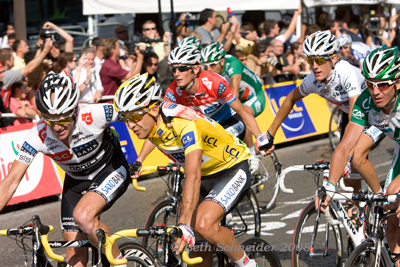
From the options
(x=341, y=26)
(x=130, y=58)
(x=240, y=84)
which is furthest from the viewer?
(x=341, y=26)

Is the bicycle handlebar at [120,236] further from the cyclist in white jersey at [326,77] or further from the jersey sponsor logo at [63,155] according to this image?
the cyclist in white jersey at [326,77]

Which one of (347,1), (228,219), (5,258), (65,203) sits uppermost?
(347,1)

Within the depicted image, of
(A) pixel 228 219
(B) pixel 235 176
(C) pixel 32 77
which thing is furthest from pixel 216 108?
(C) pixel 32 77

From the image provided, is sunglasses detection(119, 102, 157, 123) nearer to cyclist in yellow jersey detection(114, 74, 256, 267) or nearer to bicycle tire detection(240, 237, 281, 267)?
cyclist in yellow jersey detection(114, 74, 256, 267)

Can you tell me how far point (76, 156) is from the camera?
4.55m

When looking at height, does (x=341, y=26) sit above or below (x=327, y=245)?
above

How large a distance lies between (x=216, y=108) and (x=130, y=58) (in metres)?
5.00

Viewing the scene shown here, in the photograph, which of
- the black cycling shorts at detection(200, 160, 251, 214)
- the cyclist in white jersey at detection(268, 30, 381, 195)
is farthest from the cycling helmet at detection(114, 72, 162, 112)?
the cyclist in white jersey at detection(268, 30, 381, 195)

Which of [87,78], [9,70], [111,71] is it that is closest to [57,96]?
[9,70]

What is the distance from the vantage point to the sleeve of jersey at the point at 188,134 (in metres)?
3.98

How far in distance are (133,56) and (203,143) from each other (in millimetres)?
7040

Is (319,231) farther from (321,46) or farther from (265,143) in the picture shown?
(321,46)

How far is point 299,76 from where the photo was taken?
13.8 meters

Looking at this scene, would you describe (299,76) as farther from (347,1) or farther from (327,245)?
(327,245)
